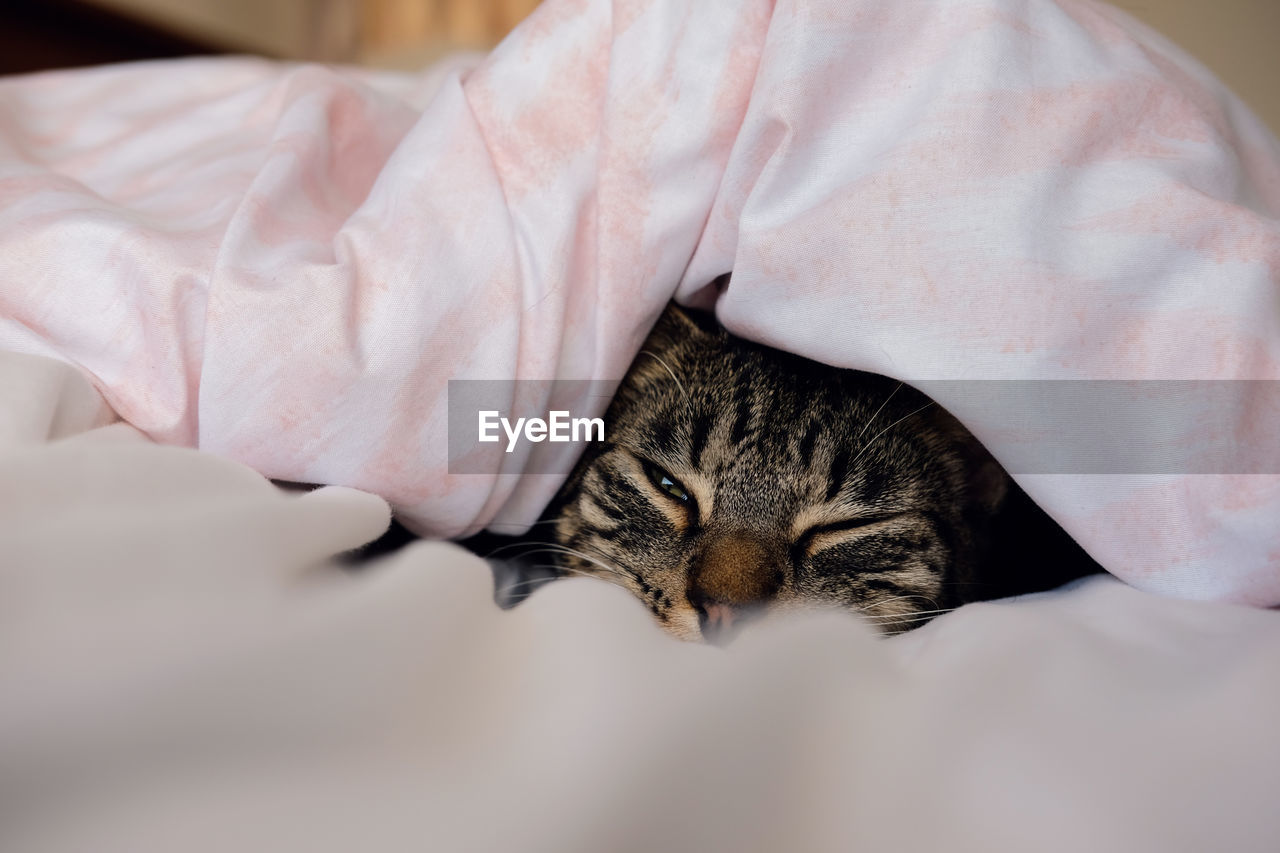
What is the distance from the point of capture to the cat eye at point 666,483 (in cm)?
84

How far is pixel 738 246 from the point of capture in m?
0.68

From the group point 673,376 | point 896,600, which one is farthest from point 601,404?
point 896,600

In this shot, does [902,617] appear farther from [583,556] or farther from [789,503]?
[583,556]

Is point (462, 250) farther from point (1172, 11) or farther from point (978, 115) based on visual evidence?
point (1172, 11)

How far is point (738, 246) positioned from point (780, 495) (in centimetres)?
26

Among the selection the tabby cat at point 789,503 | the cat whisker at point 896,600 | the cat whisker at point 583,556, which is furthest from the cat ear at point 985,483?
the cat whisker at point 583,556

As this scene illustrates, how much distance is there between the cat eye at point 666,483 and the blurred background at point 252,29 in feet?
5.29

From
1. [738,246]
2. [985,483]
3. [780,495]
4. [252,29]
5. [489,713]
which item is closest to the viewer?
[489,713]

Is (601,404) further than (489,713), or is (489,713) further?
(601,404)

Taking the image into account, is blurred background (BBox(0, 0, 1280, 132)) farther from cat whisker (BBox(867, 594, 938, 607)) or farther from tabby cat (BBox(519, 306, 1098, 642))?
cat whisker (BBox(867, 594, 938, 607))

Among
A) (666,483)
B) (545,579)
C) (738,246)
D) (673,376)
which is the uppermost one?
(738,246)

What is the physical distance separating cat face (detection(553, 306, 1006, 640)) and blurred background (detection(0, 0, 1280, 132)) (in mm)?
1589

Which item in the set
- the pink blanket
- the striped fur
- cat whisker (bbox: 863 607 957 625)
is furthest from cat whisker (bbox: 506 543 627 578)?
cat whisker (bbox: 863 607 957 625)

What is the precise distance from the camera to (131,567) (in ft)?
1.48
